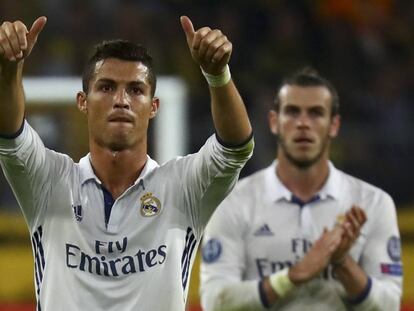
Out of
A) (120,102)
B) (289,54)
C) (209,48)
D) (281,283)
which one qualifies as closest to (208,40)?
A: (209,48)

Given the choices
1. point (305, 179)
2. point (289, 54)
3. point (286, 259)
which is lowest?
point (286, 259)

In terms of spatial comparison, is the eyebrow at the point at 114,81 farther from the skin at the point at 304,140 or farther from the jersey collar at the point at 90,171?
the skin at the point at 304,140

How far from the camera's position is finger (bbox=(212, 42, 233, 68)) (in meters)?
3.58

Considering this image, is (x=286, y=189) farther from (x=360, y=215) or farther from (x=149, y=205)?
(x=149, y=205)

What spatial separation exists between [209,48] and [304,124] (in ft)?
5.66

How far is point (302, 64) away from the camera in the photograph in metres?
9.92

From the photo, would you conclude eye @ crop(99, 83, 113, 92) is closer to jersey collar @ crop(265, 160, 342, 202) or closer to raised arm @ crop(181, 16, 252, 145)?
raised arm @ crop(181, 16, 252, 145)

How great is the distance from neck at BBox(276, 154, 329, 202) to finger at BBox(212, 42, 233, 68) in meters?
1.75

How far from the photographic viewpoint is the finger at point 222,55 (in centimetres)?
358

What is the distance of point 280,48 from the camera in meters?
9.99

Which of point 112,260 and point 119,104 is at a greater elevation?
point 119,104

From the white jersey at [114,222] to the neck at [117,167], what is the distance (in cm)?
3

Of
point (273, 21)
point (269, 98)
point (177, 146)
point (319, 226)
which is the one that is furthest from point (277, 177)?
point (273, 21)

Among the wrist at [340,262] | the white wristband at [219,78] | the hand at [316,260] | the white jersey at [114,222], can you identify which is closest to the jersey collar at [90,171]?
the white jersey at [114,222]
